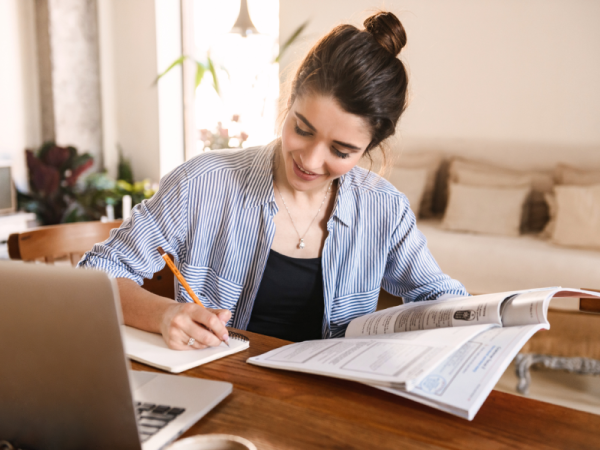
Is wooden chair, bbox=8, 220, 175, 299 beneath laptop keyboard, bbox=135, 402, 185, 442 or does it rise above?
beneath

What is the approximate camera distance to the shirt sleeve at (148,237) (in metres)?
1.00

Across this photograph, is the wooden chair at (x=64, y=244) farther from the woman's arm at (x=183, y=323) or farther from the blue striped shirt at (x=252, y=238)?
the woman's arm at (x=183, y=323)

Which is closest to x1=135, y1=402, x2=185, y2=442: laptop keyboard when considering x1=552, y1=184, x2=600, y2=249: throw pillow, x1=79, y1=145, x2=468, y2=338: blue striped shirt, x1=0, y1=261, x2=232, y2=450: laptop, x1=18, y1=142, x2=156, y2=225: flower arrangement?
x1=0, y1=261, x2=232, y2=450: laptop

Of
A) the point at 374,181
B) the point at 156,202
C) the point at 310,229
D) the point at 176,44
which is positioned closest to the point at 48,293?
the point at 156,202

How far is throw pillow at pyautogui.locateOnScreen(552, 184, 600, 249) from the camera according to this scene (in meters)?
2.69

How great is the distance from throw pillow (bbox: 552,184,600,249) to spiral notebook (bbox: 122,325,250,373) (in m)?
2.49

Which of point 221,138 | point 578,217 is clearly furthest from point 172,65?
point 578,217

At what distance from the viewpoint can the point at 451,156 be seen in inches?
124

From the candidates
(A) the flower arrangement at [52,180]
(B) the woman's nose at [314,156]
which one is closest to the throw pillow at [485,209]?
(B) the woman's nose at [314,156]

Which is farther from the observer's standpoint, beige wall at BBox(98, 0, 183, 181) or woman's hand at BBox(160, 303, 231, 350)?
beige wall at BBox(98, 0, 183, 181)

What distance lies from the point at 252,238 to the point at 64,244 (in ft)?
2.07

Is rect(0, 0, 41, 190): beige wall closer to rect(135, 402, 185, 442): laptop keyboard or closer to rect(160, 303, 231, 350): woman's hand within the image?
rect(160, 303, 231, 350): woman's hand

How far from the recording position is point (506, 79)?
116 inches

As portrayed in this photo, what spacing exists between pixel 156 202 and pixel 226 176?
0.58 ft
